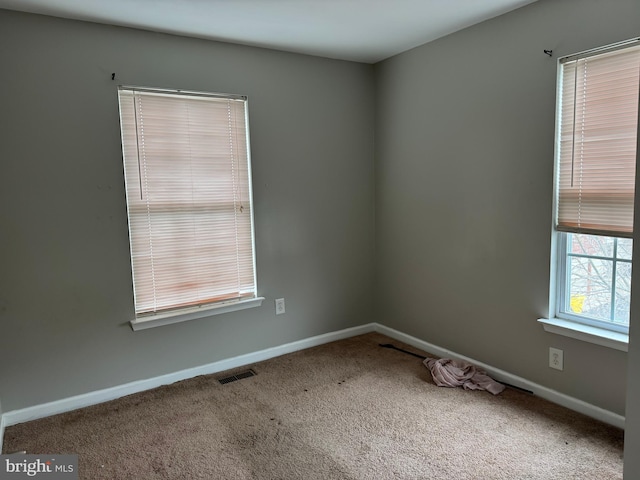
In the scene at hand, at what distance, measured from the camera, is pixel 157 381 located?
9.42ft

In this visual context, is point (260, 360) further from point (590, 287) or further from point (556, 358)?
point (590, 287)

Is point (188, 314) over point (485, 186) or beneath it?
beneath

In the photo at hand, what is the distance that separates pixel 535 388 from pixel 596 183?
124 cm

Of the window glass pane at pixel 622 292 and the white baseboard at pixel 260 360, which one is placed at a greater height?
the window glass pane at pixel 622 292

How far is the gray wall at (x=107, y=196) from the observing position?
2.41m

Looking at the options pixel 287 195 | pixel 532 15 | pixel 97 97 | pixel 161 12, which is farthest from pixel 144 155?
pixel 532 15

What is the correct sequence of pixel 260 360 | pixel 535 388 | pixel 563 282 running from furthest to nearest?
pixel 260 360 → pixel 535 388 → pixel 563 282

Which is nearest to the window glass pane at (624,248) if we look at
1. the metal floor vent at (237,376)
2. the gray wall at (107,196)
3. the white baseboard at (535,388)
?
the white baseboard at (535,388)

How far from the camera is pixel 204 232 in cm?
297

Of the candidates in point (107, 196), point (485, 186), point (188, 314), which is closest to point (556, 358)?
point (485, 186)

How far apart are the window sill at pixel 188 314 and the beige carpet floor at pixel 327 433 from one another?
1.40ft

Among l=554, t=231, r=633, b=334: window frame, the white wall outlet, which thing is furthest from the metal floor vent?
l=554, t=231, r=633, b=334: window frame

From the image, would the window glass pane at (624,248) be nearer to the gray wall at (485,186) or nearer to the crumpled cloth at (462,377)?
the gray wall at (485,186)

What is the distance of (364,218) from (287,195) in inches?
30.4
